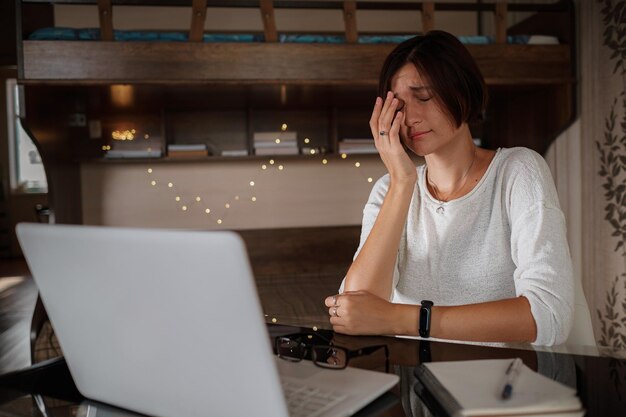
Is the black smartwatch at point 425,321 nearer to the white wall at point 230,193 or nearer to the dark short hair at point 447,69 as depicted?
the dark short hair at point 447,69

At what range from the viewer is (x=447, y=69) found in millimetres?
1330

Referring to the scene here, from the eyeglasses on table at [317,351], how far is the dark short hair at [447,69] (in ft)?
1.98

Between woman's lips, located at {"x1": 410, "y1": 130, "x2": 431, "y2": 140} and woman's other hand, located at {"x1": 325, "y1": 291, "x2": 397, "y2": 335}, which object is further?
woman's lips, located at {"x1": 410, "y1": 130, "x2": 431, "y2": 140}

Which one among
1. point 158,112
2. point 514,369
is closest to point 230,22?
point 158,112

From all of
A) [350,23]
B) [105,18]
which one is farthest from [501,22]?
[105,18]

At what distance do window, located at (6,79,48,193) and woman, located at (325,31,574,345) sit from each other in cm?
744

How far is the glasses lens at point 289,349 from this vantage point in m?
0.85

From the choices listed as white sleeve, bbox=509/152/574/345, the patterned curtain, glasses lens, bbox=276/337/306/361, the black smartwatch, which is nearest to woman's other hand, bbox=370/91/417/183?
white sleeve, bbox=509/152/574/345

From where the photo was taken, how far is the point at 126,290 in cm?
59

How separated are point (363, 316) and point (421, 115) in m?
0.55

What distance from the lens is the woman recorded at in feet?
4.07

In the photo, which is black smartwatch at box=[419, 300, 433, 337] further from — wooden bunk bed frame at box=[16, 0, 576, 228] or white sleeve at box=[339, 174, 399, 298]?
wooden bunk bed frame at box=[16, 0, 576, 228]

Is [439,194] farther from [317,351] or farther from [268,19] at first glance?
[268,19]

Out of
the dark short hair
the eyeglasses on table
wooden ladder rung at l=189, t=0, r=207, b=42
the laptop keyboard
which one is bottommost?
the eyeglasses on table
